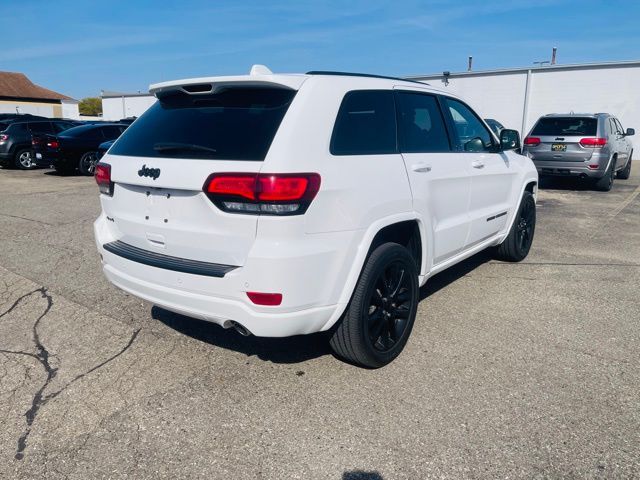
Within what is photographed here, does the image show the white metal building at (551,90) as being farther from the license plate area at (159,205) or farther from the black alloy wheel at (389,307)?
the license plate area at (159,205)

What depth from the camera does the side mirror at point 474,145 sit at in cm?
438

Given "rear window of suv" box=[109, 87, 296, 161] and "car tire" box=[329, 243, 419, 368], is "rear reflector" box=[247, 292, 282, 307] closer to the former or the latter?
"car tire" box=[329, 243, 419, 368]

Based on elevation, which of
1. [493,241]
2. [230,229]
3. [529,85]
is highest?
[529,85]

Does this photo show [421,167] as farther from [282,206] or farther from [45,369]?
[45,369]

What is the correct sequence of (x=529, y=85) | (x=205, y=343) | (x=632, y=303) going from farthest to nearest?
(x=529, y=85) → (x=632, y=303) → (x=205, y=343)

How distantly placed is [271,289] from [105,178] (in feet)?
5.13

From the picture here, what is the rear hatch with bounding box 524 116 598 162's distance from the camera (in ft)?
35.8

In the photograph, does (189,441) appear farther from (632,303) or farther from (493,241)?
(632,303)

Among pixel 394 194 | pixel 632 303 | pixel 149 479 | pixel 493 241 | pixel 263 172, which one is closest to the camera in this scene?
pixel 149 479

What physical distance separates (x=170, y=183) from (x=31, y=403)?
4.95ft

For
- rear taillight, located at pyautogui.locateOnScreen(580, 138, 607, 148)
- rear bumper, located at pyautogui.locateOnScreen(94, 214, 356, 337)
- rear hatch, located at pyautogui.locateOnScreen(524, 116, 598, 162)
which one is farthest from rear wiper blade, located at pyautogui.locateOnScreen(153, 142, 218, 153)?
rear taillight, located at pyautogui.locateOnScreen(580, 138, 607, 148)

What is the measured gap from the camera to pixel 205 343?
3.69 m

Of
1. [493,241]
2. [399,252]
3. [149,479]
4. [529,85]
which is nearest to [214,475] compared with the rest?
[149,479]

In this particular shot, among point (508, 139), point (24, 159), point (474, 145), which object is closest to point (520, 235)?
point (508, 139)
